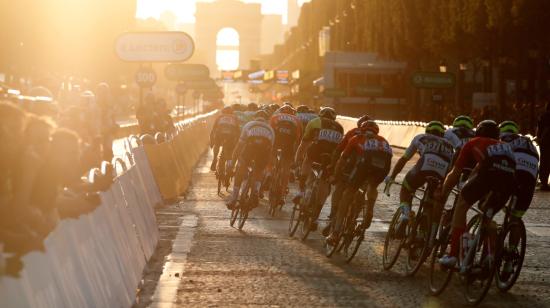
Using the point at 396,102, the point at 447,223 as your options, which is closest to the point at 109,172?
the point at 447,223

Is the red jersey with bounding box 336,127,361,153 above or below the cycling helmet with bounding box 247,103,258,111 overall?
above

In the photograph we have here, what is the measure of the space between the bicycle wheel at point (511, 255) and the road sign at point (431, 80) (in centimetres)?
3758

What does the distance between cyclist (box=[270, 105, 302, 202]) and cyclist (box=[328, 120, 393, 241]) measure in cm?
561

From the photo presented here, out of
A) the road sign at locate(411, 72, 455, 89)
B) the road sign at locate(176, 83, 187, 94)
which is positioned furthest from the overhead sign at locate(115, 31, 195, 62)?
the road sign at locate(176, 83, 187, 94)

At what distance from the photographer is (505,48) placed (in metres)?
57.2

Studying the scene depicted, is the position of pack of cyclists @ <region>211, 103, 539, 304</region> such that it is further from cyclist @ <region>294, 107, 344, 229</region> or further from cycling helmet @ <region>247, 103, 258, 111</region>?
cycling helmet @ <region>247, 103, 258, 111</region>

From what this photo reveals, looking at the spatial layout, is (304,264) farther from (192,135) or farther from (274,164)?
(192,135)

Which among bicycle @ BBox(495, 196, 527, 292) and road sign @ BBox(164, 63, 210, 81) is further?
road sign @ BBox(164, 63, 210, 81)

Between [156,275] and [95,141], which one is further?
[95,141]

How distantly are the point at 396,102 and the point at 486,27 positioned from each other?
47552mm

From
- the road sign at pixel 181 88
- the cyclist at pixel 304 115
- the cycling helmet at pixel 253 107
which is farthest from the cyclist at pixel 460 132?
the road sign at pixel 181 88

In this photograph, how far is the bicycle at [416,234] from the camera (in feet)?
39.4

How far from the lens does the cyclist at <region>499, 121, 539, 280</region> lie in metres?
10.8

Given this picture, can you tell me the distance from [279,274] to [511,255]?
2.41 metres
